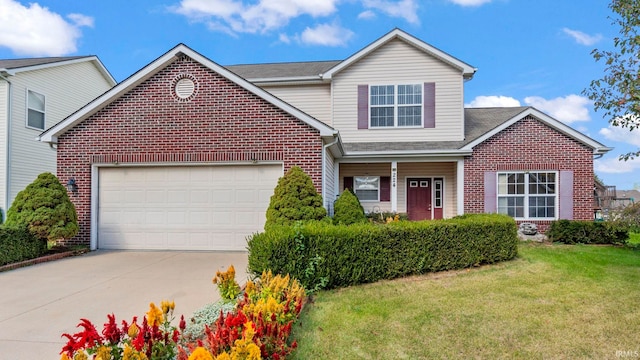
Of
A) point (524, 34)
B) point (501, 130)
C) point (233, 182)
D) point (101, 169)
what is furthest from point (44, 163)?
point (524, 34)

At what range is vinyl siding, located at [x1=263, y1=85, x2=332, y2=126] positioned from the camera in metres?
13.5

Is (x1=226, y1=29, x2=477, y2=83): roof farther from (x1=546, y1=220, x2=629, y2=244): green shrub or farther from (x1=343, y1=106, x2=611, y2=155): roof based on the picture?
(x1=546, y1=220, x2=629, y2=244): green shrub

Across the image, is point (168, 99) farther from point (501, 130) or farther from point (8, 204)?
point (501, 130)

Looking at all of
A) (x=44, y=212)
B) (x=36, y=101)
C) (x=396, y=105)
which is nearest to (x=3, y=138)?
(x=36, y=101)

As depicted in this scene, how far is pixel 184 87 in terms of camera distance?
9.16m

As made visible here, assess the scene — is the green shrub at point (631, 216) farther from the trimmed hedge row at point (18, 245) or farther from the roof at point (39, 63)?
the roof at point (39, 63)

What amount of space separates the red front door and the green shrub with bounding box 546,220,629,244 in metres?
4.34

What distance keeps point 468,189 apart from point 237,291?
31.3 feet

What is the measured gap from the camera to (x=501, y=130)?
11797 mm

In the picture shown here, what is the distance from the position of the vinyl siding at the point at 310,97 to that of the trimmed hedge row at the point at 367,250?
25.2 ft

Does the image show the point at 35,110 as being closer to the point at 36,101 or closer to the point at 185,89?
the point at 36,101

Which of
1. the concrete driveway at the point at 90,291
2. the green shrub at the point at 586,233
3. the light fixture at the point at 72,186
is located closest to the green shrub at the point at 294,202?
the concrete driveway at the point at 90,291

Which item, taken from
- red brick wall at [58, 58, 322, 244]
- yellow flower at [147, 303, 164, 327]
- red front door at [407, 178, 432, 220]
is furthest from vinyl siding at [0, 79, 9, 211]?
red front door at [407, 178, 432, 220]

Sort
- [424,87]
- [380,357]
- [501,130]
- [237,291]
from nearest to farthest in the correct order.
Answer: [380,357]
[237,291]
[501,130]
[424,87]
